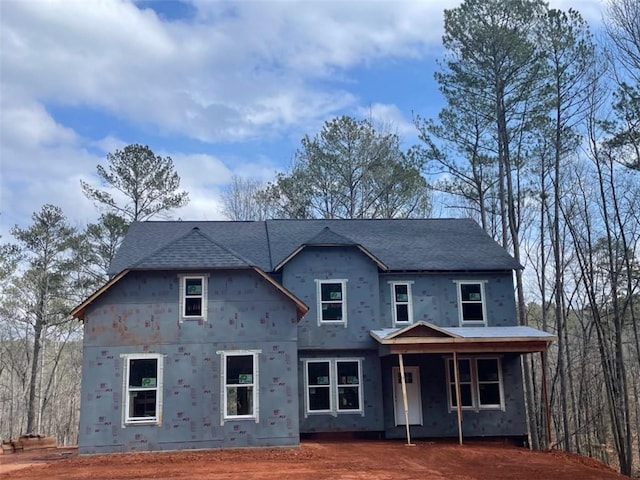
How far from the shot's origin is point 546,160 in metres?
23.5

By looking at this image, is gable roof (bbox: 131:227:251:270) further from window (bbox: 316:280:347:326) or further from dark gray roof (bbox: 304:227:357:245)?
window (bbox: 316:280:347:326)

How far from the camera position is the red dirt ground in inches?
486

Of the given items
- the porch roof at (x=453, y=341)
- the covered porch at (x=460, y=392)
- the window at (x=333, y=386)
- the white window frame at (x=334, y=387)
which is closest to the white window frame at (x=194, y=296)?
the white window frame at (x=334, y=387)

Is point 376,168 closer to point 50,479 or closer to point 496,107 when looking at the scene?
point 496,107

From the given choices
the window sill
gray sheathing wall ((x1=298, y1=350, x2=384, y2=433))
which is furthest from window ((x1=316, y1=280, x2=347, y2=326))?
the window sill

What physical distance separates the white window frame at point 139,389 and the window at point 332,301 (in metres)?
5.54

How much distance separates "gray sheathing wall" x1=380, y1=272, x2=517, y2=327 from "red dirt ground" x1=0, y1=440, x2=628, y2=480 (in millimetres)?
4394

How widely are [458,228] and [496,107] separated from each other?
16.3 ft

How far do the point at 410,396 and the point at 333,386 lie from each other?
2.48m

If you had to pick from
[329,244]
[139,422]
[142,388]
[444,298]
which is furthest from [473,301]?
[139,422]

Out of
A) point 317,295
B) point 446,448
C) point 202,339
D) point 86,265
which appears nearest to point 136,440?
point 202,339

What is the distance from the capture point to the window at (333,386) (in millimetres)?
18703

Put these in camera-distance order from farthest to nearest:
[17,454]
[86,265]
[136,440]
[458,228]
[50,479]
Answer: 1. [86,265]
2. [458,228]
3. [17,454]
4. [136,440]
5. [50,479]

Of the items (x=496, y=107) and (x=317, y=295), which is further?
(x=496, y=107)
